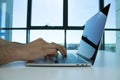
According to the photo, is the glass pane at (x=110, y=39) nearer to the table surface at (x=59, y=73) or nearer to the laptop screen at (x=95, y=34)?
the laptop screen at (x=95, y=34)

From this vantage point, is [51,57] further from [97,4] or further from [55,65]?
[97,4]

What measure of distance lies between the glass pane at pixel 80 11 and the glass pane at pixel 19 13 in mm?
944

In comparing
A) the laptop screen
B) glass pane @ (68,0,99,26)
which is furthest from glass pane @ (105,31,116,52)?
the laptop screen

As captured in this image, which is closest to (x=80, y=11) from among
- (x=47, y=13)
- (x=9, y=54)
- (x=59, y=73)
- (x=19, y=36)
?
(x=47, y=13)

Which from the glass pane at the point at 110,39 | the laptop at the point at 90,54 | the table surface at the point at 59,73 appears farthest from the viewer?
the glass pane at the point at 110,39

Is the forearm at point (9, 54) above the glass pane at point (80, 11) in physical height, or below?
below

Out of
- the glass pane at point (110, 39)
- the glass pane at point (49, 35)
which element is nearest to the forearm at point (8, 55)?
the glass pane at point (49, 35)

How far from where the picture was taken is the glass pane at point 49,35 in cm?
396

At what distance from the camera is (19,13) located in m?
4.00

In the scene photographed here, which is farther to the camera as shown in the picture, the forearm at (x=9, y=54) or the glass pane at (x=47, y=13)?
the glass pane at (x=47, y=13)

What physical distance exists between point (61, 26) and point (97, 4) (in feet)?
2.94

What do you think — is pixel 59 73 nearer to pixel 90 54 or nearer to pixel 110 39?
pixel 90 54

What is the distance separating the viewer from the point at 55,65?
0.52 metres

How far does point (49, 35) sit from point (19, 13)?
0.78 m
